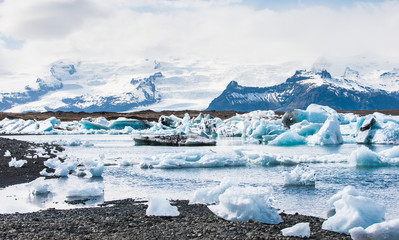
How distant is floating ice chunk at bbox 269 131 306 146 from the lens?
963 inches

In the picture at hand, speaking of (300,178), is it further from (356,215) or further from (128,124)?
(128,124)

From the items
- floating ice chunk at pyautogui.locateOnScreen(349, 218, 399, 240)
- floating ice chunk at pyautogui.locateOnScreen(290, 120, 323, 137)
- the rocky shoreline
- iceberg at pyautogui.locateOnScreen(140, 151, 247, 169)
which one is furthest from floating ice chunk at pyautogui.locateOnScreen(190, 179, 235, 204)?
floating ice chunk at pyautogui.locateOnScreen(290, 120, 323, 137)

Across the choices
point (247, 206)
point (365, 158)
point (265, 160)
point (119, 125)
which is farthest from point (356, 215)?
point (119, 125)

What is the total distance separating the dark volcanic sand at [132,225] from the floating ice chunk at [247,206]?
183 millimetres

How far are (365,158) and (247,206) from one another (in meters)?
8.62

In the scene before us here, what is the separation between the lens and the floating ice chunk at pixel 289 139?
24453 millimetres

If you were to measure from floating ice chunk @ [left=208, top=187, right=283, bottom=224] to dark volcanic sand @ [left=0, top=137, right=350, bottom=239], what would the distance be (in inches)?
7.2

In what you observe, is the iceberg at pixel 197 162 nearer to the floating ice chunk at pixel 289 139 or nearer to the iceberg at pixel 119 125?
the floating ice chunk at pixel 289 139

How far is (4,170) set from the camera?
1237 cm

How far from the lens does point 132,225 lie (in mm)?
6352

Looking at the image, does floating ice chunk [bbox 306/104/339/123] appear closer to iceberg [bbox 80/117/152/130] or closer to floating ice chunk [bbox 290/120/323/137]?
floating ice chunk [bbox 290/120/323/137]

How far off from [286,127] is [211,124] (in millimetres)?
10917

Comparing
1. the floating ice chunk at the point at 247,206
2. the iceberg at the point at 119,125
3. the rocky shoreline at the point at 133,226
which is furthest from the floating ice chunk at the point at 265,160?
the iceberg at the point at 119,125

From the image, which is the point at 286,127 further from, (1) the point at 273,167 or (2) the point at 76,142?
(1) the point at 273,167
